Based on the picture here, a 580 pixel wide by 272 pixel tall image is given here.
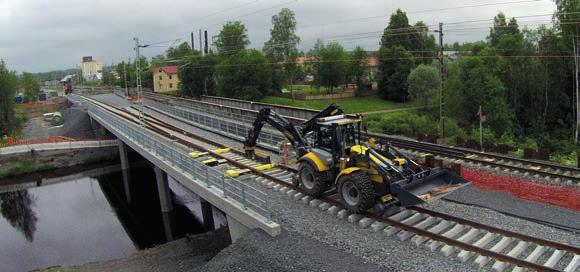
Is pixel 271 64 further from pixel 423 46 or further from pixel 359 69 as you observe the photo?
pixel 423 46

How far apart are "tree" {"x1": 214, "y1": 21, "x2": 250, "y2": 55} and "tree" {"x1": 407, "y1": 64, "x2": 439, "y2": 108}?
27.4 m

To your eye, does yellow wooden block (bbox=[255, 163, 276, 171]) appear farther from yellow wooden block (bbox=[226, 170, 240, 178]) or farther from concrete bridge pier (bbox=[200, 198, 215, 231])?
concrete bridge pier (bbox=[200, 198, 215, 231])

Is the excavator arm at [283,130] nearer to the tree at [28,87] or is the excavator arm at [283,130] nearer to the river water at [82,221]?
the river water at [82,221]

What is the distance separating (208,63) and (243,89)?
12343 millimetres

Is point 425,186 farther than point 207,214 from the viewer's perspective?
No

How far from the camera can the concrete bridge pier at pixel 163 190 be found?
25.6 metres

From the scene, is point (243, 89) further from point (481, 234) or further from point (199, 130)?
point (481, 234)

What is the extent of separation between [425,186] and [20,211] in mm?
26905

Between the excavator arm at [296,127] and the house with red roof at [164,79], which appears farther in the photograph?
the house with red roof at [164,79]

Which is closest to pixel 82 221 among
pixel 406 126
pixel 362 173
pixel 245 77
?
pixel 362 173

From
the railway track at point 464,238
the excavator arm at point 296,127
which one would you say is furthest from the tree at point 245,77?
the railway track at point 464,238

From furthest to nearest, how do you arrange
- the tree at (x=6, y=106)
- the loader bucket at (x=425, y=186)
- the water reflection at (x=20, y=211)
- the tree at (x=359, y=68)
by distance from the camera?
the tree at (x=359, y=68) → the tree at (x=6, y=106) → the water reflection at (x=20, y=211) → the loader bucket at (x=425, y=186)

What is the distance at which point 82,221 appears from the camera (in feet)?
84.7

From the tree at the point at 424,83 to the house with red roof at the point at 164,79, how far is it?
49191 millimetres
